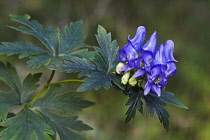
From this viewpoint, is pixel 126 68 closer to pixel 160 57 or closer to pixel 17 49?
pixel 160 57

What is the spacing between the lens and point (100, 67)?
173cm

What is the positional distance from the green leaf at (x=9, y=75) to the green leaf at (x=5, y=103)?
0.11m

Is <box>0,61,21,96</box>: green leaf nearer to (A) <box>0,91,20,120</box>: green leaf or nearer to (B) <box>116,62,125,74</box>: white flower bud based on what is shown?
(A) <box>0,91,20,120</box>: green leaf

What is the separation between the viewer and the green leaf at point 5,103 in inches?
72.5

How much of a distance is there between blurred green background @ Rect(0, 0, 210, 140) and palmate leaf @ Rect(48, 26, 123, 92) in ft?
6.74

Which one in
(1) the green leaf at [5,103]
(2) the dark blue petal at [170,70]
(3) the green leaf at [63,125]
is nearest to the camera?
(2) the dark blue petal at [170,70]

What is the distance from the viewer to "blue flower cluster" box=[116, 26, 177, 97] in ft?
5.37

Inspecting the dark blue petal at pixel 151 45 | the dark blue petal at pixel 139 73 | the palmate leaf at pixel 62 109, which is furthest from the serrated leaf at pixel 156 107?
the palmate leaf at pixel 62 109

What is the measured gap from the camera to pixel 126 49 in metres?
1.72

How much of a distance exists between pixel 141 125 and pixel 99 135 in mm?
467

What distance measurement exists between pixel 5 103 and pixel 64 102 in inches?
14.2

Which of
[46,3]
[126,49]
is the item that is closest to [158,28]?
[46,3]

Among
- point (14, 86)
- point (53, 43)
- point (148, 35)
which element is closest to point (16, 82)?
point (14, 86)

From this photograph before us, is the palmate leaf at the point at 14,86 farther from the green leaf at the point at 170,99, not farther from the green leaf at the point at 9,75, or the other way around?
the green leaf at the point at 170,99
